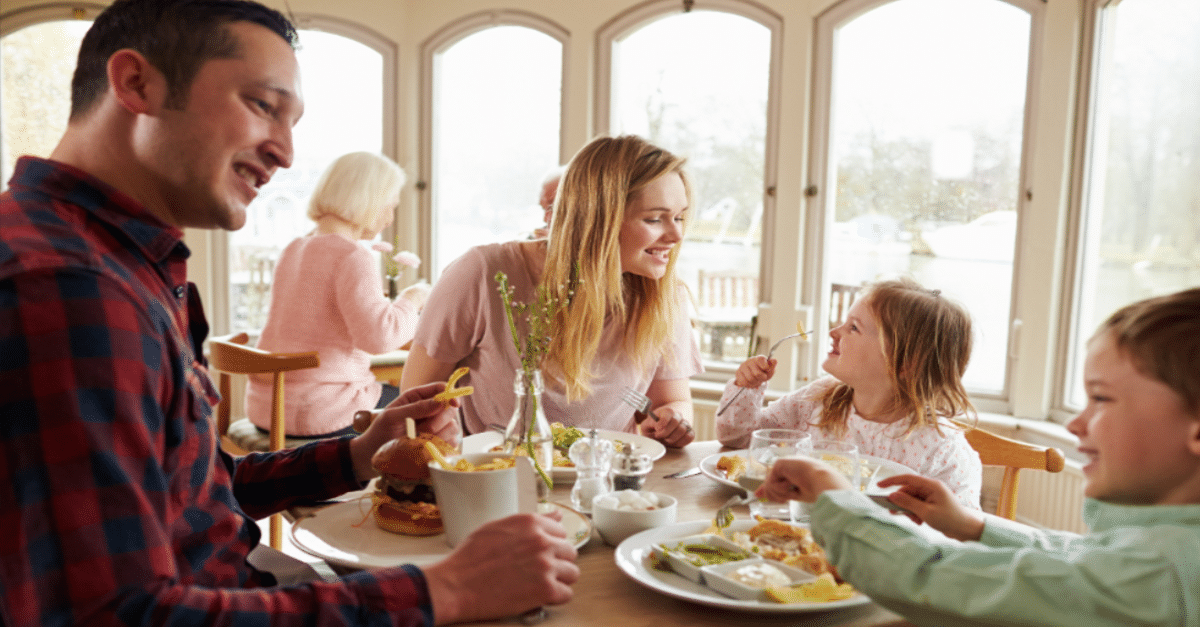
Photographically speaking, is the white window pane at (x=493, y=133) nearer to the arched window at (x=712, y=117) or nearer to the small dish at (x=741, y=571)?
the arched window at (x=712, y=117)

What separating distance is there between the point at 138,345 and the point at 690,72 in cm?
380

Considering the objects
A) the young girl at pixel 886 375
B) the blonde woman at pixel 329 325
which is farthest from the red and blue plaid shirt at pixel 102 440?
the blonde woman at pixel 329 325

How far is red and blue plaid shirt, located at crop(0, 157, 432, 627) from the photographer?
770mm

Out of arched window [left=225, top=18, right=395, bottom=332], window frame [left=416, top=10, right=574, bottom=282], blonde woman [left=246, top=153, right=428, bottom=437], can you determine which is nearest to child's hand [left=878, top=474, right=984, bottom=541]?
blonde woman [left=246, top=153, right=428, bottom=437]

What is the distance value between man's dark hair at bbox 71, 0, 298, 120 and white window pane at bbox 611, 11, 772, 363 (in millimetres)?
3360

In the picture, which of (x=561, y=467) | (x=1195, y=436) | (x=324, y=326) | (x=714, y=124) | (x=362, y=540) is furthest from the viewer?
(x=714, y=124)

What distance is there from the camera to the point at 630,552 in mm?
1186

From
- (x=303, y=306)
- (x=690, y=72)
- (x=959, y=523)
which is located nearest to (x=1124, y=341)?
(x=959, y=523)

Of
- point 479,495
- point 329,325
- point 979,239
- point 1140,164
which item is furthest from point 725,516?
point 979,239

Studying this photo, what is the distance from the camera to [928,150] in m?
3.88

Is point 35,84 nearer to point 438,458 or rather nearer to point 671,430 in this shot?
point 671,430

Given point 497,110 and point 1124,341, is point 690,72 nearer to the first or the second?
point 497,110

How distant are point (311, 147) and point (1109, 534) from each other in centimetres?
465

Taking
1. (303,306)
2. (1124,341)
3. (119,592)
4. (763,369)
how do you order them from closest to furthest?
(119,592), (1124,341), (763,369), (303,306)
